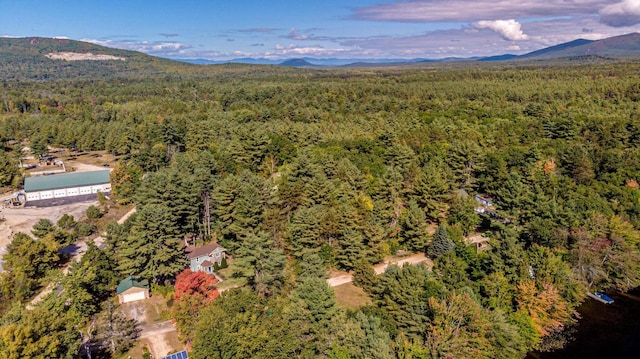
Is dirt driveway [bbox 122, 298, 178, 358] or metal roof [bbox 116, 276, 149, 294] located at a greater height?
metal roof [bbox 116, 276, 149, 294]

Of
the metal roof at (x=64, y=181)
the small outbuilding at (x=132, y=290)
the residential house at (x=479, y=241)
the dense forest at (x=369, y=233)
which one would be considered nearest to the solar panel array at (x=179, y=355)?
the dense forest at (x=369, y=233)

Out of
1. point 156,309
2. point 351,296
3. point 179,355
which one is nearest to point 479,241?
point 351,296

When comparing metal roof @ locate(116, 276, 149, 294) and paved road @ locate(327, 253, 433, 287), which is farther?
paved road @ locate(327, 253, 433, 287)

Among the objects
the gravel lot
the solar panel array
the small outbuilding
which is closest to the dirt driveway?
the small outbuilding

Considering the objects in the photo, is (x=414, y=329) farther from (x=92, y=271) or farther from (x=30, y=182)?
(x=30, y=182)

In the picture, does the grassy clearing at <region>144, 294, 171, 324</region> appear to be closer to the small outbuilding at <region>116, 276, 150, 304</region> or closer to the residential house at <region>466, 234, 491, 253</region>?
the small outbuilding at <region>116, 276, 150, 304</region>

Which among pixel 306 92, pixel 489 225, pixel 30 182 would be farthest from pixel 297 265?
pixel 306 92

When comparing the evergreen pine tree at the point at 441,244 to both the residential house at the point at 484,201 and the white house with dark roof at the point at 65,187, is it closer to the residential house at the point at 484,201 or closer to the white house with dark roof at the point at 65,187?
the residential house at the point at 484,201
